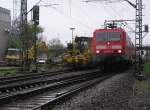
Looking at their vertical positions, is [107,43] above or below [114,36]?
below

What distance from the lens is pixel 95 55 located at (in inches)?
1272

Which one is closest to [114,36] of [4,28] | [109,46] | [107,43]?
[107,43]

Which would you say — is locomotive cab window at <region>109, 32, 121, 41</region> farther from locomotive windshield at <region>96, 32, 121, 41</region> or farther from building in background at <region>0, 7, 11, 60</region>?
building in background at <region>0, 7, 11, 60</region>

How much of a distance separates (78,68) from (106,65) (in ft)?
27.3

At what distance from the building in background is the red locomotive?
60929 millimetres

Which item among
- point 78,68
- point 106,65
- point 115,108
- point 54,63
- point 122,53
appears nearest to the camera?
point 115,108

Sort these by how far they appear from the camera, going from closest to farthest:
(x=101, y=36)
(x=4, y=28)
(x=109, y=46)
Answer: (x=109, y=46) → (x=101, y=36) → (x=4, y=28)

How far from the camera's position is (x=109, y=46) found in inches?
1272

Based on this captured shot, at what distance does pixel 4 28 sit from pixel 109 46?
231 ft

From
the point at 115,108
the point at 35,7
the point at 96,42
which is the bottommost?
the point at 115,108

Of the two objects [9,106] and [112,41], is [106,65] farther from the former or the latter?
[9,106]

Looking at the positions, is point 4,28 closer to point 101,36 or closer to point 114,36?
point 101,36

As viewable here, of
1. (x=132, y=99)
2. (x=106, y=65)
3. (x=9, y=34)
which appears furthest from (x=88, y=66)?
(x=9, y=34)

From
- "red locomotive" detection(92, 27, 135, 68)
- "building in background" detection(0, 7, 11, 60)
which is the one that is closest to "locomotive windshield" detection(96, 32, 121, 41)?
"red locomotive" detection(92, 27, 135, 68)
